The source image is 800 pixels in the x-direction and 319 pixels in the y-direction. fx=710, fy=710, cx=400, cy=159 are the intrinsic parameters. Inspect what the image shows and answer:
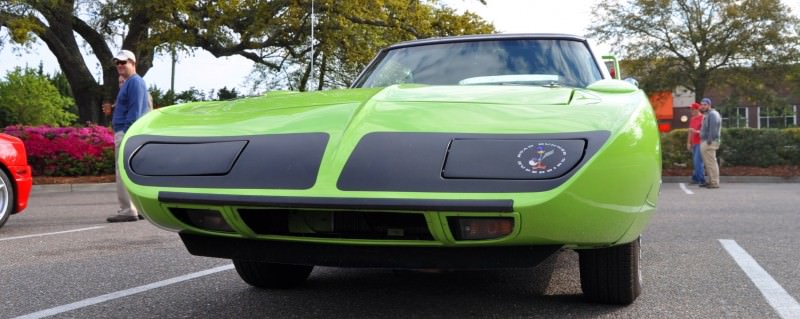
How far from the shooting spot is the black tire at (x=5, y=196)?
6.09 meters

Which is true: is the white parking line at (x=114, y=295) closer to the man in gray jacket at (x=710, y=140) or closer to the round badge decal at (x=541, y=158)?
the round badge decal at (x=541, y=158)

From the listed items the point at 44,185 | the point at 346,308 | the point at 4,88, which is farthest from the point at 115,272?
the point at 4,88

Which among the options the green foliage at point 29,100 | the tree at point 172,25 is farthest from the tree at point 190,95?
the tree at point 172,25

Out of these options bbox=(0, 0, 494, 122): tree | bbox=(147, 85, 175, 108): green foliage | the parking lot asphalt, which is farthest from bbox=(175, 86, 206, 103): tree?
the parking lot asphalt

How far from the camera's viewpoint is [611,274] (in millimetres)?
2840

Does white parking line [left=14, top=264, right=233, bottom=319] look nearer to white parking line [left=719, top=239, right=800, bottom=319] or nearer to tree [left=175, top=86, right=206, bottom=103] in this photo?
white parking line [left=719, top=239, right=800, bottom=319]

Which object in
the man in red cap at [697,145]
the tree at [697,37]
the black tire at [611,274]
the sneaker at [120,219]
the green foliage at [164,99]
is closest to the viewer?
the black tire at [611,274]

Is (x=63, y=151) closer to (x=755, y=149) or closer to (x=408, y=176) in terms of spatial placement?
(x=408, y=176)

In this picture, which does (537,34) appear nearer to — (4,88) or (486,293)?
(486,293)

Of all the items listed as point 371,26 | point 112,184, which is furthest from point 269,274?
point 371,26

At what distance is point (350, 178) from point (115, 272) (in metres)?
2.40

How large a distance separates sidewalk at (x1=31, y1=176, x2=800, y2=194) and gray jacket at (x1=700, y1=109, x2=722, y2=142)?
2.40m

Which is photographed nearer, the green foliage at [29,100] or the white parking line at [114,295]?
the white parking line at [114,295]

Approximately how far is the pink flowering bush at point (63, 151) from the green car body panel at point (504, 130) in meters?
12.2
